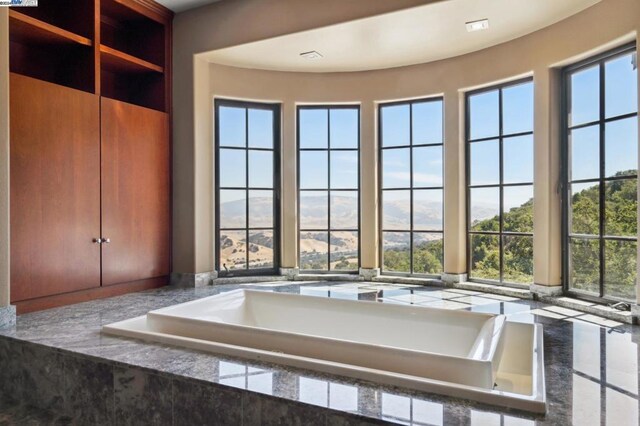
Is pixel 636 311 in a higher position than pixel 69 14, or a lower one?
lower

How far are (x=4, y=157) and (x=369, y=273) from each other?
8.78 ft

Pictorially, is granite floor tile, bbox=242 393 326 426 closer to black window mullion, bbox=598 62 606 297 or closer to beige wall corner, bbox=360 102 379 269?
black window mullion, bbox=598 62 606 297

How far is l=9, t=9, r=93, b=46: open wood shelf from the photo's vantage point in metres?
2.29

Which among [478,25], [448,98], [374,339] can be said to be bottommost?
[374,339]

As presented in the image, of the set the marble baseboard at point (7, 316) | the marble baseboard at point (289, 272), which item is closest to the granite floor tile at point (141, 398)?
the marble baseboard at point (7, 316)

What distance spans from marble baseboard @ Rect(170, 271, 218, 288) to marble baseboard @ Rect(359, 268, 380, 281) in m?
1.33

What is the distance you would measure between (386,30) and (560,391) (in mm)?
2381

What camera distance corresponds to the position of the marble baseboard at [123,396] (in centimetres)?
133

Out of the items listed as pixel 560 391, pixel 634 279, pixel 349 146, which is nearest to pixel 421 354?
pixel 560 391

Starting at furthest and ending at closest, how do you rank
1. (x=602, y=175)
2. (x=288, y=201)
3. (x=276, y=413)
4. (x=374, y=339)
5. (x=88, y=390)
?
(x=288, y=201) < (x=602, y=175) < (x=374, y=339) < (x=88, y=390) < (x=276, y=413)

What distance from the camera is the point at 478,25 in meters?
2.70

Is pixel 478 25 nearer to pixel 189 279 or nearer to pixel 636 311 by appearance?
pixel 636 311

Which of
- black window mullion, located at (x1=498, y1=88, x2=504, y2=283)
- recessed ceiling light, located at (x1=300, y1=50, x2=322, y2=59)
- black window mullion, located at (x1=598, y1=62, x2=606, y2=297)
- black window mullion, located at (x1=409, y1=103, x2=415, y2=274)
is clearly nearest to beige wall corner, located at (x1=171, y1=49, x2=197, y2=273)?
recessed ceiling light, located at (x1=300, y1=50, x2=322, y2=59)

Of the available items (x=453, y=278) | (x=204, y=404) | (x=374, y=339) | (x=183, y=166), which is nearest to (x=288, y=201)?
(x=183, y=166)
